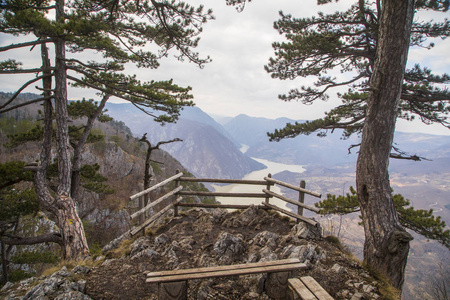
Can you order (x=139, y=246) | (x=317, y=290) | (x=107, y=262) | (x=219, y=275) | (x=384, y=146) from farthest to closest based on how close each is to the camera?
(x=139, y=246) → (x=107, y=262) → (x=384, y=146) → (x=219, y=275) → (x=317, y=290)

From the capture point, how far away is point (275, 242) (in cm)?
536

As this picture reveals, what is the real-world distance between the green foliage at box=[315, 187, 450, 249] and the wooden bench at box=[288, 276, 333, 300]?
538 cm

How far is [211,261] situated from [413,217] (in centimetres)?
625

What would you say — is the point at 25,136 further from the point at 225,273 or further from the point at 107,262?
the point at 225,273

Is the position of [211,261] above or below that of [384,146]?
below

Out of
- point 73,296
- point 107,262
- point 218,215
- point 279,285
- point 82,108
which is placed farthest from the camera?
point 82,108

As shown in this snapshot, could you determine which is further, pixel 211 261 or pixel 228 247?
pixel 228 247

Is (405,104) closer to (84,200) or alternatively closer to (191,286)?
(191,286)

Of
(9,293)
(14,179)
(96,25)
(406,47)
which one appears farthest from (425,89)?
(14,179)

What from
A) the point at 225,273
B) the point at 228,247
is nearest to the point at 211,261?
the point at 228,247

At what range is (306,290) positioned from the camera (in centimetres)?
278

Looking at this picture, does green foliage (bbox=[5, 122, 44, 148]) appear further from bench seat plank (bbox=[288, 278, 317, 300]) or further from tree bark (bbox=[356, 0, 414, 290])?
tree bark (bbox=[356, 0, 414, 290])

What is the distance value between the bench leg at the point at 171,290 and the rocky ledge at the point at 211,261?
2.77 feet

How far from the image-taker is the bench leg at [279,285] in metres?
3.15
